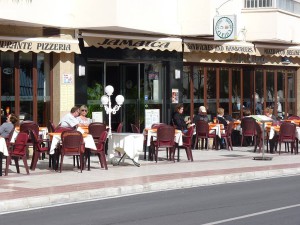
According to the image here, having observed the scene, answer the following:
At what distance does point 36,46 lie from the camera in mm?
24672

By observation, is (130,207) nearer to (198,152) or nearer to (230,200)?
(230,200)

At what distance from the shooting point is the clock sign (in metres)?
29.5

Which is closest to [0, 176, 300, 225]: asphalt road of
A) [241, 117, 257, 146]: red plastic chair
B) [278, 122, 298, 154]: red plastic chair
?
[278, 122, 298, 154]: red plastic chair

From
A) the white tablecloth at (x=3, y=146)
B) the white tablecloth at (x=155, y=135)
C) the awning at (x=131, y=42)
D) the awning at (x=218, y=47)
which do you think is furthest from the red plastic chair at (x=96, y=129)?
the awning at (x=218, y=47)

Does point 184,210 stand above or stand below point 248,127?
below

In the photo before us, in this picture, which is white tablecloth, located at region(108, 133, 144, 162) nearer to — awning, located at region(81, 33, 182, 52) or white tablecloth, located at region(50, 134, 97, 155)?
white tablecloth, located at region(50, 134, 97, 155)

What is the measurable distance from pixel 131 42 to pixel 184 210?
1489cm

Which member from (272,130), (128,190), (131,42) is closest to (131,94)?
(131,42)

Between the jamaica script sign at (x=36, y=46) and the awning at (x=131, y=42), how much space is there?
1096mm

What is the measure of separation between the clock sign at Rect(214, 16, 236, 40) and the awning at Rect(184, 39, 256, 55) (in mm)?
969

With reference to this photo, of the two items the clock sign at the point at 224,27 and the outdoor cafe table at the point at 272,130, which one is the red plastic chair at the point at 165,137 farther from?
the clock sign at the point at 224,27

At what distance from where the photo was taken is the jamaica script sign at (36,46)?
2403 cm

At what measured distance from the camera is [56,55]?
85.9 ft

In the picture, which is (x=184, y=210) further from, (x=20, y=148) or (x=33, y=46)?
(x=33, y=46)
